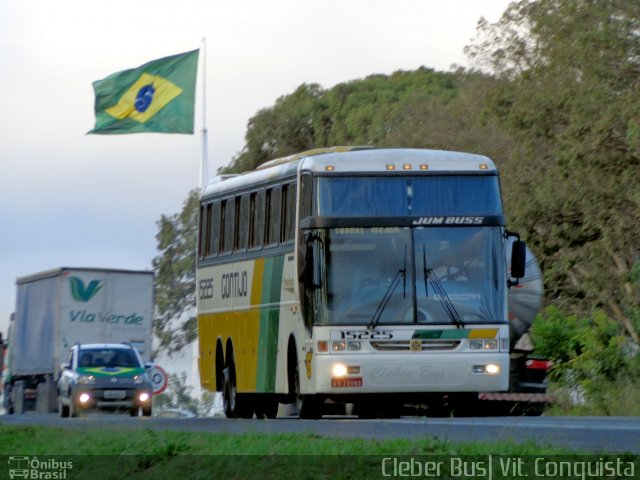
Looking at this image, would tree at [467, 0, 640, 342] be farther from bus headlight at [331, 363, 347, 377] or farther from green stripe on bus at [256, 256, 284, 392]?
bus headlight at [331, 363, 347, 377]

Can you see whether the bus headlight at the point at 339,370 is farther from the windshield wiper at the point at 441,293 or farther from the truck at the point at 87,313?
the truck at the point at 87,313

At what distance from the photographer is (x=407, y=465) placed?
35.8 feet

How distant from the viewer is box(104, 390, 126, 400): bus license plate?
3538cm

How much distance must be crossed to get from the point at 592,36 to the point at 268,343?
17199mm

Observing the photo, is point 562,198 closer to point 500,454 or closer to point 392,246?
point 392,246

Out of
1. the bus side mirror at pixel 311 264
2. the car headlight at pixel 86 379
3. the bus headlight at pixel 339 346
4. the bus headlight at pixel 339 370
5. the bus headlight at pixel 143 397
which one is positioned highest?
the bus side mirror at pixel 311 264

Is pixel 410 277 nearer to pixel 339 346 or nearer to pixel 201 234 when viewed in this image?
pixel 339 346

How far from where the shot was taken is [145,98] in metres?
43.9

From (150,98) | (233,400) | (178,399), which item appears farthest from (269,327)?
(178,399)

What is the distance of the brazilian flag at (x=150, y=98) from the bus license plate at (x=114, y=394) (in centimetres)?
896

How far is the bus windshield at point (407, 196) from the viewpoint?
22.7 meters

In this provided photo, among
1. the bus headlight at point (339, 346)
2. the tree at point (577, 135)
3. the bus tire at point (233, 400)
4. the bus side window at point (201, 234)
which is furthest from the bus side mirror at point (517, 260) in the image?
the tree at point (577, 135)

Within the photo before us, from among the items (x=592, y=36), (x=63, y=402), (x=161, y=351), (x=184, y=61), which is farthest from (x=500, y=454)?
(x=161, y=351)

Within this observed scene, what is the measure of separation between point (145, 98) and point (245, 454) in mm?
32077
